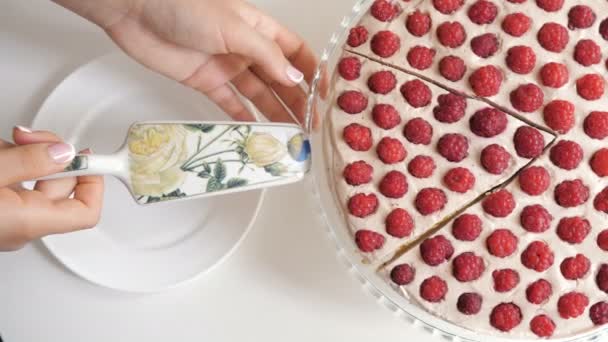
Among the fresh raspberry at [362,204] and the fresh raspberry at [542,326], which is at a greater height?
the fresh raspberry at [362,204]

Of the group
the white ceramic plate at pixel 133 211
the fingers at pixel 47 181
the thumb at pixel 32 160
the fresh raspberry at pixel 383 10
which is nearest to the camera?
the thumb at pixel 32 160

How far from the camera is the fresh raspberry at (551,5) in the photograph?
1429mm

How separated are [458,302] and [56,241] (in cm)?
101

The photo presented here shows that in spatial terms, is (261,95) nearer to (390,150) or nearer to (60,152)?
(390,150)

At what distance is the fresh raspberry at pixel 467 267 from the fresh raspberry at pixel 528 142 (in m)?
0.25

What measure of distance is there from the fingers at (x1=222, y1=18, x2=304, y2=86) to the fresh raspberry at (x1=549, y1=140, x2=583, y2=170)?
60 centimetres

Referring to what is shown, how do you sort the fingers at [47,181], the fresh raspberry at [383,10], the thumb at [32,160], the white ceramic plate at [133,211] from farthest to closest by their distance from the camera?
the white ceramic plate at [133,211]
the fresh raspberry at [383,10]
the fingers at [47,181]
the thumb at [32,160]

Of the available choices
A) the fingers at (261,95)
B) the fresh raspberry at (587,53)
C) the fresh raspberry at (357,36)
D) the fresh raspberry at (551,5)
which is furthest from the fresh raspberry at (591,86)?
the fingers at (261,95)

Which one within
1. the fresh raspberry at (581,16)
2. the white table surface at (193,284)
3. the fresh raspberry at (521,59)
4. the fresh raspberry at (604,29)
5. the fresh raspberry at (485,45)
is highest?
the fresh raspberry at (581,16)

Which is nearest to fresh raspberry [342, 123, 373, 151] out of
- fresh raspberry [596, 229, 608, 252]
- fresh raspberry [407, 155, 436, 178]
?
fresh raspberry [407, 155, 436, 178]

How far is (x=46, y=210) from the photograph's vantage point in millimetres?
1353

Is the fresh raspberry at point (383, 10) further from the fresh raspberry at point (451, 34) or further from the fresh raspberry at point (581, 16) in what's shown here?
the fresh raspberry at point (581, 16)

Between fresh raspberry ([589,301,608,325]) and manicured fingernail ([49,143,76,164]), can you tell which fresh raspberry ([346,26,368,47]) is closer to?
manicured fingernail ([49,143,76,164])

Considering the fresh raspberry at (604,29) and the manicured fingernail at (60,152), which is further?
the fresh raspberry at (604,29)
